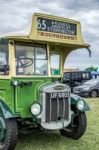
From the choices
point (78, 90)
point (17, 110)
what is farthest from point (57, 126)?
point (78, 90)

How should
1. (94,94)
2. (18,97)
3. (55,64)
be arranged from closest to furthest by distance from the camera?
(18,97), (55,64), (94,94)

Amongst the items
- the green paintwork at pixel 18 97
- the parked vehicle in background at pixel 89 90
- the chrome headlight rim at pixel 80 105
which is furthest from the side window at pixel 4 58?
the parked vehicle in background at pixel 89 90

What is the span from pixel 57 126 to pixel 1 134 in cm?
128

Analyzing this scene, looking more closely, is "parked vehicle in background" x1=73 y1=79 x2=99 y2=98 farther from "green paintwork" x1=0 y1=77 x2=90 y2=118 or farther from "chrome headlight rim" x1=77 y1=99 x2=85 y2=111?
"green paintwork" x1=0 y1=77 x2=90 y2=118

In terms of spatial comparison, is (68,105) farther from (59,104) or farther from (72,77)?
(72,77)

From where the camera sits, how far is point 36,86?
9.95m

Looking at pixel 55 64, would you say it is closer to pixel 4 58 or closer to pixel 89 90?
pixel 4 58

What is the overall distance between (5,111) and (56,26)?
2.36m

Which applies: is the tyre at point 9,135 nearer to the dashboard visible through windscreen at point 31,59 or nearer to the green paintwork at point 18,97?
the green paintwork at point 18,97

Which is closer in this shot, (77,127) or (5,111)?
(5,111)

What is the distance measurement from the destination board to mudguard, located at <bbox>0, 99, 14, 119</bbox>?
1.86 m

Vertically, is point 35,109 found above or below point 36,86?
below

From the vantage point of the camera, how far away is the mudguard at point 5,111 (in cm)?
931

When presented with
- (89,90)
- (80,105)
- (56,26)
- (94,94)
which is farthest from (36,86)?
(94,94)
